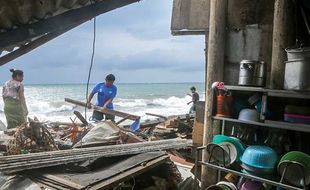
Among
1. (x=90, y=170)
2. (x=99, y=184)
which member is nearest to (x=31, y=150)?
(x=90, y=170)

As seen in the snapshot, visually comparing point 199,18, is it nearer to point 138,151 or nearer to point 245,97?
point 245,97

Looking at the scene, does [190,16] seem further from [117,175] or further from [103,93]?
[103,93]

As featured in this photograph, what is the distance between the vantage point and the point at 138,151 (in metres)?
4.79

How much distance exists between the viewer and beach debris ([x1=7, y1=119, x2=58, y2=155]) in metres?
5.02

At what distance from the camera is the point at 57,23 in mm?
1976

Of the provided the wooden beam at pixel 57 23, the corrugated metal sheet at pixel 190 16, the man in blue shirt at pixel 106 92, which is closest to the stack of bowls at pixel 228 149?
the corrugated metal sheet at pixel 190 16

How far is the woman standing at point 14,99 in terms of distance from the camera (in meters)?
7.14

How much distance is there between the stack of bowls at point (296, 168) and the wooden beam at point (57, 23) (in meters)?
2.34

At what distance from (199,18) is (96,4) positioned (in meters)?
3.30

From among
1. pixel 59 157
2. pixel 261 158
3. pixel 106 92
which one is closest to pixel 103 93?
pixel 106 92

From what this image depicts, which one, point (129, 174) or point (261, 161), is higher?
point (261, 161)

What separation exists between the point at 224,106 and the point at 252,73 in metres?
0.56

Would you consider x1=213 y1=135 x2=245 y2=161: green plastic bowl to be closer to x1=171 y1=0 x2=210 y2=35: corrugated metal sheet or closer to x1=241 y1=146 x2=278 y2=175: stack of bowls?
x1=241 y1=146 x2=278 y2=175: stack of bowls

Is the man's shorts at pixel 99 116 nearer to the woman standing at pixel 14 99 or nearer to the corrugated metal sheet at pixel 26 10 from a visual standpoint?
the woman standing at pixel 14 99
